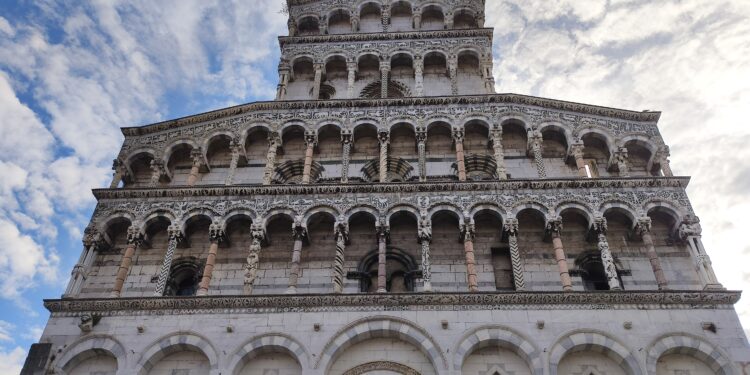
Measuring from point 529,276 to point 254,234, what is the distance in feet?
23.5

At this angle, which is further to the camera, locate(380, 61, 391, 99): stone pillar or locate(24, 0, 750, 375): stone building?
locate(380, 61, 391, 99): stone pillar

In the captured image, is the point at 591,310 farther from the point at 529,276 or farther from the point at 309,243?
the point at 309,243

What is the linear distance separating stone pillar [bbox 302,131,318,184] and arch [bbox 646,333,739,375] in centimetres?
975

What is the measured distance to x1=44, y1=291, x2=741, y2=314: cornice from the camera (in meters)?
14.8

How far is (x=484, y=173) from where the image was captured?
63.2 ft

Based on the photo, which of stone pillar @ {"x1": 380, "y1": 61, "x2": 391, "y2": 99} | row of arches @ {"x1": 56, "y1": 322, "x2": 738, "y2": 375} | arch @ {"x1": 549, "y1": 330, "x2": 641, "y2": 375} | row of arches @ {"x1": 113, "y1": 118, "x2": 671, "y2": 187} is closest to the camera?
arch @ {"x1": 549, "y1": 330, "x2": 641, "y2": 375}

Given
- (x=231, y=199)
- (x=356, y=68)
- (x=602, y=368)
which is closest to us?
(x=602, y=368)

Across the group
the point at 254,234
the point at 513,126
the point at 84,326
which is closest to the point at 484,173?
the point at 513,126

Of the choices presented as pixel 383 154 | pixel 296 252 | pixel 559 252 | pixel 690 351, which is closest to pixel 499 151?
pixel 383 154

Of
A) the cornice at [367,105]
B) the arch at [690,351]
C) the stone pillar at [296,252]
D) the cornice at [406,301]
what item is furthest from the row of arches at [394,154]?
the arch at [690,351]

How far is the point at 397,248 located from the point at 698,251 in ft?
24.8

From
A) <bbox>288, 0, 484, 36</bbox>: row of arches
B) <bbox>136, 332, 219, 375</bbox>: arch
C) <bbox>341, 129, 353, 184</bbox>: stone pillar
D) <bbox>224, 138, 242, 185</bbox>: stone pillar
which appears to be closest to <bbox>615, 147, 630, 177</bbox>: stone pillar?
<bbox>341, 129, 353, 184</bbox>: stone pillar

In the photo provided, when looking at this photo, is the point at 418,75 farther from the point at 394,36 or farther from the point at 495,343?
the point at 495,343

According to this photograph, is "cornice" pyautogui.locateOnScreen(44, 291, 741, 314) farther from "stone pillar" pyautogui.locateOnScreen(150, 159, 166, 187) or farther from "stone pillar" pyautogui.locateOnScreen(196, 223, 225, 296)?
"stone pillar" pyautogui.locateOnScreen(150, 159, 166, 187)
